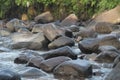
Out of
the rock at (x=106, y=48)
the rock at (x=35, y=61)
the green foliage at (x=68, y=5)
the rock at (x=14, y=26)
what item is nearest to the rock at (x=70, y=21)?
the green foliage at (x=68, y=5)

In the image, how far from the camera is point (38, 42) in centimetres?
1286

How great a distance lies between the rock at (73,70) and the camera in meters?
8.19

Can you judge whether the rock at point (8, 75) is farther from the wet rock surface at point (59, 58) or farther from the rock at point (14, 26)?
the rock at point (14, 26)

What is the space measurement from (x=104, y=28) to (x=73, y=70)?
7.55 metres

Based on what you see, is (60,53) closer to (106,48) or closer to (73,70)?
(106,48)

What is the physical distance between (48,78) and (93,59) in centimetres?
205

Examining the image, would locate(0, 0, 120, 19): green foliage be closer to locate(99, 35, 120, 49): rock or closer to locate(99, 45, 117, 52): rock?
locate(99, 35, 120, 49): rock

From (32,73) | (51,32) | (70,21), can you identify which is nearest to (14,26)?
(70,21)

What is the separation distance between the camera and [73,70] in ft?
27.0

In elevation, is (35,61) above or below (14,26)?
below

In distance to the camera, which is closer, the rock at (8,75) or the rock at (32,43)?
the rock at (8,75)

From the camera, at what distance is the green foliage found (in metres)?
19.8

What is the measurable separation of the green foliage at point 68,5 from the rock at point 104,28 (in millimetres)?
3573

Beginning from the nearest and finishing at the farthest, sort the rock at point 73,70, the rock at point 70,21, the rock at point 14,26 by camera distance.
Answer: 1. the rock at point 73,70
2. the rock at point 14,26
3. the rock at point 70,21
